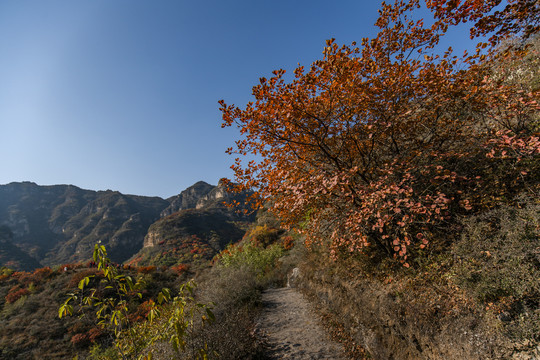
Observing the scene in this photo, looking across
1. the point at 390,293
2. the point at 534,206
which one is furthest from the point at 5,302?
the point at 534,206

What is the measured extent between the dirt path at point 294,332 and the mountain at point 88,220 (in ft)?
152

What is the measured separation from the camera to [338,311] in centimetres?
593

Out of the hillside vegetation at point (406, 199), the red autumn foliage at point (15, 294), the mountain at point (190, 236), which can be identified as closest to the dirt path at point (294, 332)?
the hillside vegetation at point (406, 199)

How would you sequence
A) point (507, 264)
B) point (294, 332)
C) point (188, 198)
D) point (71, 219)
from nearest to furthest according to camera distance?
1. point (507, 264)
2. point (294, 332)
3. point (71, 219)
4. point (188, 198)

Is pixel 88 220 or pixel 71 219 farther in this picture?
pixel 71 219

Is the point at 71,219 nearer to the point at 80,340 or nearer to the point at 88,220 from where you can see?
the point at 88,220

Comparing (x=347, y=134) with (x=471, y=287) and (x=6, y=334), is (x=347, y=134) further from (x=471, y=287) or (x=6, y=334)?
(x=6, y=334)

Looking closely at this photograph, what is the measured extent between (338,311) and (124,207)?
419 ft

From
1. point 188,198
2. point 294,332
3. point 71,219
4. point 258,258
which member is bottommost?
point 294,332

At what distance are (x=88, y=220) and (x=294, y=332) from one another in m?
129

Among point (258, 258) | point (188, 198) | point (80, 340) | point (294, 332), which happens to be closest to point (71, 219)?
point (188, 198)

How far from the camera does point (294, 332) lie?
6398 millimetres

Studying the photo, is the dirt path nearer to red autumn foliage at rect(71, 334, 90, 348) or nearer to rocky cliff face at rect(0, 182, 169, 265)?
red autumn foliage at rect(71, 334, 90, 348)

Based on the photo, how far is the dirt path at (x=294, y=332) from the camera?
5.20 metres
